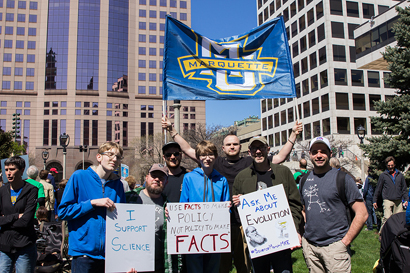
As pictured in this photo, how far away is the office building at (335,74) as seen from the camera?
48.5m

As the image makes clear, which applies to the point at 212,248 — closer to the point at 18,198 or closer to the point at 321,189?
the point at 321,189

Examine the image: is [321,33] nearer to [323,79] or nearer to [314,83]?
[323,79]

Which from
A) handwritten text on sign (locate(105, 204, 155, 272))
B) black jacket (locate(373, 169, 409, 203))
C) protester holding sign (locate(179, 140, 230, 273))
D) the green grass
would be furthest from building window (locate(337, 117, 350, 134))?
handwritten text on sign (locate(105, 204, 155, 272))

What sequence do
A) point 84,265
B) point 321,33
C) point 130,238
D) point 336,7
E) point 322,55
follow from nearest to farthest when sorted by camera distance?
1. point 84,265
2. point 130,238
3. point 336,7
4. point 322,55
5. point 321,33

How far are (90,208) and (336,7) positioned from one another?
56096 mm

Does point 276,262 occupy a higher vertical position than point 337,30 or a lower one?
lower

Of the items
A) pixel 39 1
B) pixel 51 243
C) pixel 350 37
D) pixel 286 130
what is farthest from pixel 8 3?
pixel 51 243

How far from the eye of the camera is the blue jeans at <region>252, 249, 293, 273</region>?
416 centimetres

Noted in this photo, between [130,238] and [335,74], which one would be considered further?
[335,74]

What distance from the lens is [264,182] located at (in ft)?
14.7

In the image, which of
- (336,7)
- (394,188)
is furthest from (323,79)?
(394,188)

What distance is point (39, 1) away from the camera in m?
77.8

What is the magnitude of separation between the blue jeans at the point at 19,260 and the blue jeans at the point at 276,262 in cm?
310

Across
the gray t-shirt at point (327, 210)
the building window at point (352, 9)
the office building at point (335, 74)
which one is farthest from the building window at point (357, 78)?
the gray t-shirt at point (327, 210)
